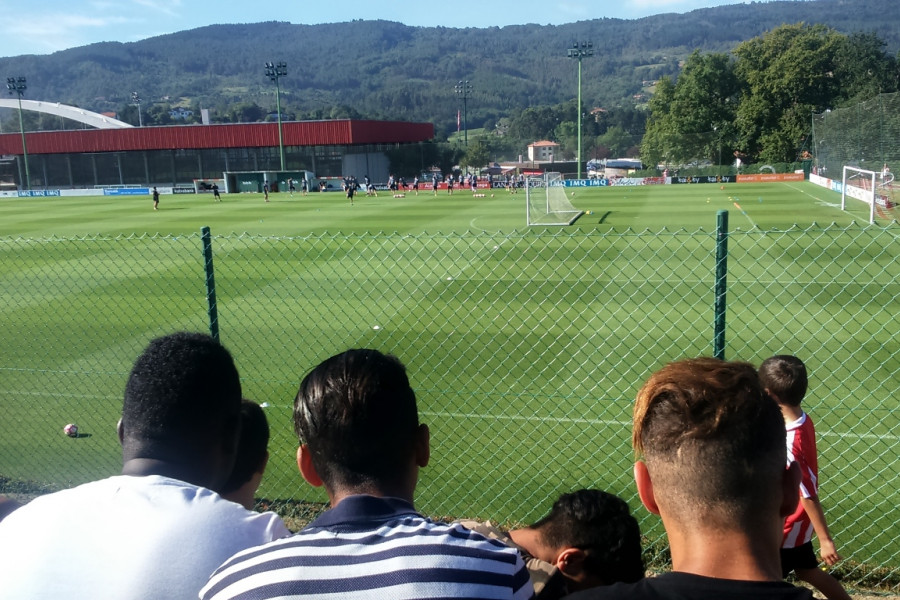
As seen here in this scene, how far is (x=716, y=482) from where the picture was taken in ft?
5.76

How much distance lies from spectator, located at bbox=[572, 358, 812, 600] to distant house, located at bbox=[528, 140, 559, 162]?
122 m

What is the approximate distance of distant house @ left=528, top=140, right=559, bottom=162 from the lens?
124 m

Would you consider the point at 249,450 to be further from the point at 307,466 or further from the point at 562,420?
the point at 562,420

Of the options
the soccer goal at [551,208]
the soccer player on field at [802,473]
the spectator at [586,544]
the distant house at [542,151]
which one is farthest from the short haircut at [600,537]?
the distant house at [542,151]

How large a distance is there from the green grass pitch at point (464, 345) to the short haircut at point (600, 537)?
11.1 ft

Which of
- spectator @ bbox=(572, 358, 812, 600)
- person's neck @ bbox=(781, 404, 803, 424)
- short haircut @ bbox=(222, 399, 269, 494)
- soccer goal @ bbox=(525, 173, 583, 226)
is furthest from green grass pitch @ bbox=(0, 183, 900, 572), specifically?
soccer goal @ bbox=(525, 173, 583, 226)

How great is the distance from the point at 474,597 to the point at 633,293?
1218cm

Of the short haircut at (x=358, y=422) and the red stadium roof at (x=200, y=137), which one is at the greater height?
the red stadium roof at (x=200, y=137)

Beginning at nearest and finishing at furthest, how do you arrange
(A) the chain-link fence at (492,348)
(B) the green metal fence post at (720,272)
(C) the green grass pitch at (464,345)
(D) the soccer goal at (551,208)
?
(B) the green metal fence post at (720,272)
(A) the chain-link fence at (492,348)
(C) the green grass pitch at (464,345)
(D) the soccer goal at (551,208)

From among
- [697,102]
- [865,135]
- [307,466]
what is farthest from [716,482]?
[697,102]

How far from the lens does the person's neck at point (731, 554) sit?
170 centimetres

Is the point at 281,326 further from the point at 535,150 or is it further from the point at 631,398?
the point at 535,150

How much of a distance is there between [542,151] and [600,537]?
431 ft

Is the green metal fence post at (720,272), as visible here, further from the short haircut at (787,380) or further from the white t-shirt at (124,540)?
the white t-shirt at (124,540)
